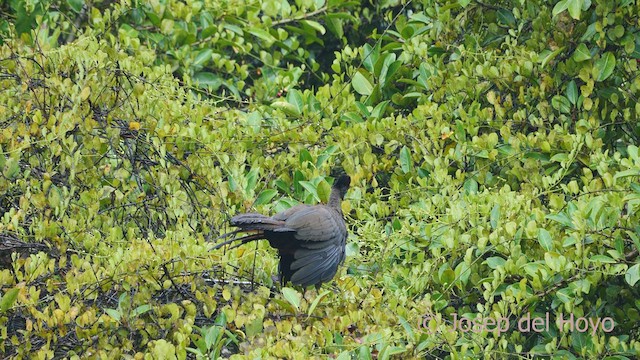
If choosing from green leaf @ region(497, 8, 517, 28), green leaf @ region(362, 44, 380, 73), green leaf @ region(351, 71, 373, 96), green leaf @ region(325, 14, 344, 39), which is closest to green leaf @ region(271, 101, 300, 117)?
green leaf @ region(351, 71, 373, 96)

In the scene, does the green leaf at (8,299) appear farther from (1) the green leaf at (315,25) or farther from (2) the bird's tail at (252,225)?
(1) the green leaf at (315,25)

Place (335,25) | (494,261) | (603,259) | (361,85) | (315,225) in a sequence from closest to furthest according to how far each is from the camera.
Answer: (603,259) < (494,261) < (315,225) < (361,85) < (335,25)

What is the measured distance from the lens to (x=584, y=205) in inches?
185

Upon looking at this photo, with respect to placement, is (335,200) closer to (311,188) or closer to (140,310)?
(311,188)

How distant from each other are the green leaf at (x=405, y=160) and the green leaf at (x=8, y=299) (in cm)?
226

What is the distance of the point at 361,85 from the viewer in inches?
263

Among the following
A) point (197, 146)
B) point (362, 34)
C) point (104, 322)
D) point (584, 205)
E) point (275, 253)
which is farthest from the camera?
point (362, 34)

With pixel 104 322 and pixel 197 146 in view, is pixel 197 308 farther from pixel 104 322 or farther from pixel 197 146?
pixel 197 146

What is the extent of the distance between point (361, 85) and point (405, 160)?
101 cm

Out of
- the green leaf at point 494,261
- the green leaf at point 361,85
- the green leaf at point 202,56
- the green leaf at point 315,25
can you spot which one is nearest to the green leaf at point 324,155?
the green leaf at point 361,85

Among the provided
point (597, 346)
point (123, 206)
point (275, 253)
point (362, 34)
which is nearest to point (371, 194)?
point (275, 253)

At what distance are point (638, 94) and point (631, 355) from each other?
1696 millimetres

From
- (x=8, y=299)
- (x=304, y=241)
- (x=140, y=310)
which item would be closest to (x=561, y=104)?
(x=304, y=241)

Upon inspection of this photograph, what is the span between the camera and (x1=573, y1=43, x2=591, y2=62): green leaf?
5.75m
